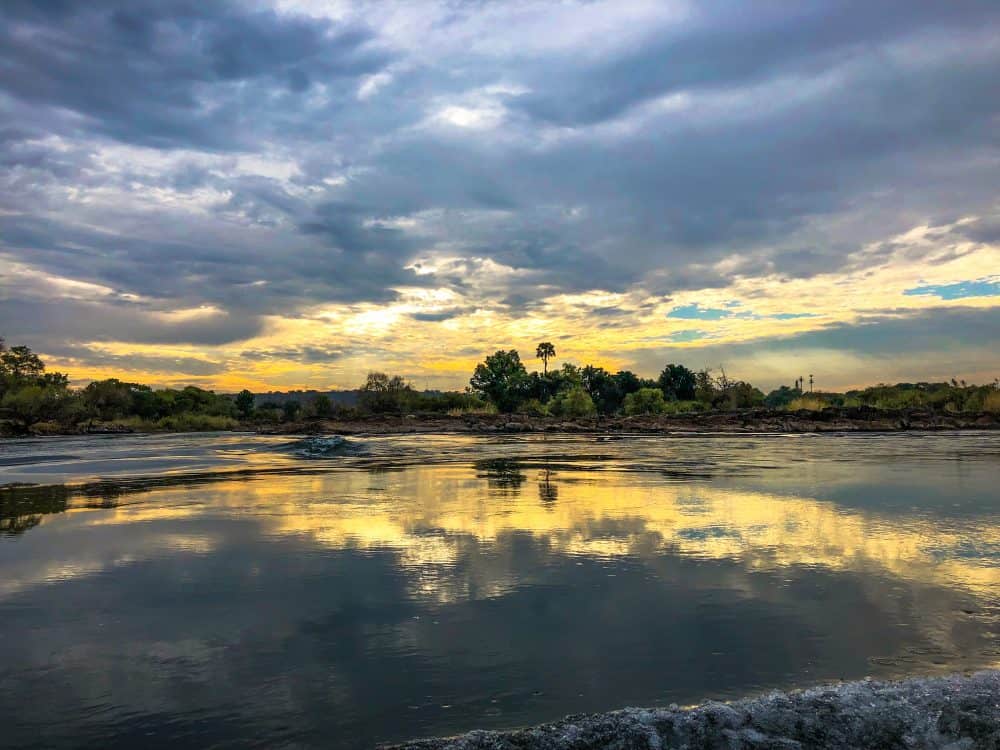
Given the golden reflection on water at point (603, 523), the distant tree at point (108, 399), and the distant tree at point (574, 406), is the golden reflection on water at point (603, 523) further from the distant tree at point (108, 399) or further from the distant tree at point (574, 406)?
the distant tree at point (108, 399)

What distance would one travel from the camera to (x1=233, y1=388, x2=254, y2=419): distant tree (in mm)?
109213

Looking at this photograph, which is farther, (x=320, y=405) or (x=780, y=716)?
(x=320, y=405)

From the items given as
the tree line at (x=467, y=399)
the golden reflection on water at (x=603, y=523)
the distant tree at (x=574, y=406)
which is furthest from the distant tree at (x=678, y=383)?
the golden reflection on water at (x=603, y=523)

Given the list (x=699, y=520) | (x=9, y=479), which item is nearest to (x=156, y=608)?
(x=699, y=520)

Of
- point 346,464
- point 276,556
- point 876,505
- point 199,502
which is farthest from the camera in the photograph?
point 346,464

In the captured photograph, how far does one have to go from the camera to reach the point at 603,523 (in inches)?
384

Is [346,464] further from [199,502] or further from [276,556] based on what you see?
[276,556]

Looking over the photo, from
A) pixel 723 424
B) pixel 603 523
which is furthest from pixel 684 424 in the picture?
pixel 603 523

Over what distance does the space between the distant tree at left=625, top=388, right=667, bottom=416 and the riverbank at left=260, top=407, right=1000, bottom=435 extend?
2145cm

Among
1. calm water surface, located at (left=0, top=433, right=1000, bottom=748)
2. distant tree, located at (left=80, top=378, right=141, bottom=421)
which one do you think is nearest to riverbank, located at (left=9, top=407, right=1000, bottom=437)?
distant tree, located at (left=80, top=378, right=141, bottom=421)

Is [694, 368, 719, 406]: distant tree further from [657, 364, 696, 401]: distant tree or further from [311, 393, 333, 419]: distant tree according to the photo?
[311, 393, 333, 419]: distant tree

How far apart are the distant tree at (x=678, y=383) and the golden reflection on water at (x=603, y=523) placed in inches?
3409

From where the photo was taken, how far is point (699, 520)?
10000 mm

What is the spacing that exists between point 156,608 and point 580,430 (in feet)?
157
